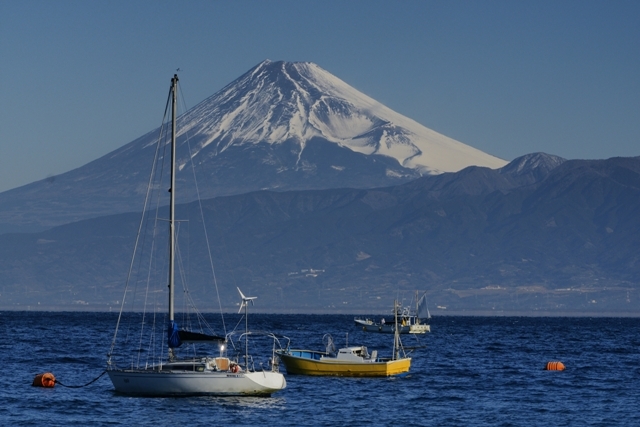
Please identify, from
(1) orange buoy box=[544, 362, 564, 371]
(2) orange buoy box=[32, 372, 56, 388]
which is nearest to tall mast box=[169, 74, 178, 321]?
(2) orange buoy box=[32, 372, 56, 388]

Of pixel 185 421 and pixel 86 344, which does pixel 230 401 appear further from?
pixel 86 344

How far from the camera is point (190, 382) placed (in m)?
57.4

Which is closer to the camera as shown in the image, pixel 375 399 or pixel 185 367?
pixel 185 367

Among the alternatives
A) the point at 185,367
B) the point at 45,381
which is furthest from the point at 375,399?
the point at 45,381

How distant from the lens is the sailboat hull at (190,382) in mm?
57375

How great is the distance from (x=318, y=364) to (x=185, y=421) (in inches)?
818

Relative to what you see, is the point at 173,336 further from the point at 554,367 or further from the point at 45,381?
the point at 554,367

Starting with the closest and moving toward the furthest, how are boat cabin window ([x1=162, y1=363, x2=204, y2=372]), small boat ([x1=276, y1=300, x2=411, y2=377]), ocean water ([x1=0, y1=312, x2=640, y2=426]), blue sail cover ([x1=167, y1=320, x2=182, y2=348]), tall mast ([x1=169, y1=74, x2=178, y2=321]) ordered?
ocean water ([x1=0, y1=312, x2=640, y2=426]) → boat cabin window ([x1=162, y1=363, x2=204, y2=372]) → blue sail cover ([x1=167, y1=320, x2=182, y2=348]) → tall mast ([x1=169, y1=74, x2=178, y2=321]) → small boat ([x1=276, y1=300, x2=411, y2=377])

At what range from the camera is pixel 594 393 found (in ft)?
227

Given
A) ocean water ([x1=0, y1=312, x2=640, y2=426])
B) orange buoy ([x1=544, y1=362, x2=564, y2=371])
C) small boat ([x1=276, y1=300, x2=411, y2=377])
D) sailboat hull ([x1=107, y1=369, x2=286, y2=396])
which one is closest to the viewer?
ocean water ([x1=0, y1=312, x2=640, y2=426])

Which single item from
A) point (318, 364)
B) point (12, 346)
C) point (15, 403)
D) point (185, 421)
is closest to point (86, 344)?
point (12, 346)

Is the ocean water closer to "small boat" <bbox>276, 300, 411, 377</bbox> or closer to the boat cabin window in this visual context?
"small boat" <bbox>276, 300, 411, 377</bbox>

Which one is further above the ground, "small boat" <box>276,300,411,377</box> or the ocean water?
"small boat" <box>276,300,411,377</box>

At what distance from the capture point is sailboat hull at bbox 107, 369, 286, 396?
57.4 metres
